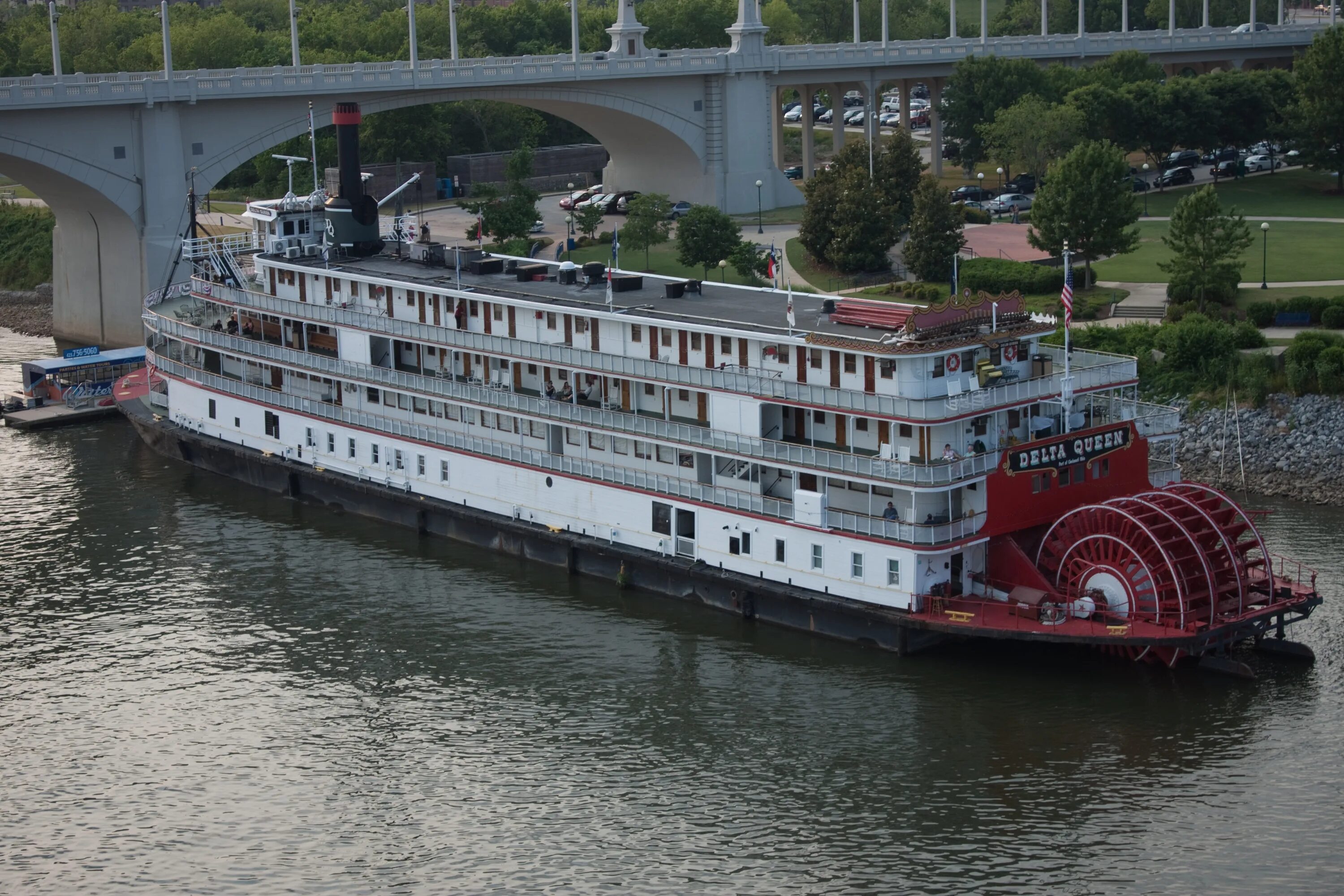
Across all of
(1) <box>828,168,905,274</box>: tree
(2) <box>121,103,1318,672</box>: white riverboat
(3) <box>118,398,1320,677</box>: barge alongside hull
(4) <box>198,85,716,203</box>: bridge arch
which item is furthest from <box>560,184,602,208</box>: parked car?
(2) <box>121,103,1318,672</box>: white riverboat

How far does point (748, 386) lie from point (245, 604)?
49.3ft

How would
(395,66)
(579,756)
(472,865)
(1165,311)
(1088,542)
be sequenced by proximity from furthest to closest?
(395,66) < (1165,311) < (1088,542) < (579,756) < (472,865)

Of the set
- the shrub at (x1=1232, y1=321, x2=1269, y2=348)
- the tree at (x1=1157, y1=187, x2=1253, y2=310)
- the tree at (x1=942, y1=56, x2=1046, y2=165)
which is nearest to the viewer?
the shrub at (x1=1232, y1=321, x2=1269, y2=348)

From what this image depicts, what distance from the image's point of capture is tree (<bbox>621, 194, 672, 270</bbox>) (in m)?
90.2

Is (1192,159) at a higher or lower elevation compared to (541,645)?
higher

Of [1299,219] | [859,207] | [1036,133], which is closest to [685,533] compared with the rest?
[859,207]

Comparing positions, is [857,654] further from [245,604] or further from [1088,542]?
[245,604]

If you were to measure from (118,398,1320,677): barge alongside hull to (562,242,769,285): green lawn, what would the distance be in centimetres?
3017

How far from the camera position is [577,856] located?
3566cm

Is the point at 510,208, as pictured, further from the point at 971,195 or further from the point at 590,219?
the point at 971,195

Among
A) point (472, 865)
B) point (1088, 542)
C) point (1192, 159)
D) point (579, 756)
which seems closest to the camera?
point (472, 865)

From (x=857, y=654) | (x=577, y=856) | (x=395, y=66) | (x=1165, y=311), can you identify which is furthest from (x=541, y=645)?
(x=395, y=66)

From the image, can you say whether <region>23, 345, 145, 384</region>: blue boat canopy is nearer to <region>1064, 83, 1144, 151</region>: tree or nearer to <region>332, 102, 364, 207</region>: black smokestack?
<region>332, 102, 364, 207</region>: black smokestack

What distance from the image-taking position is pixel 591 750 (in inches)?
1591
